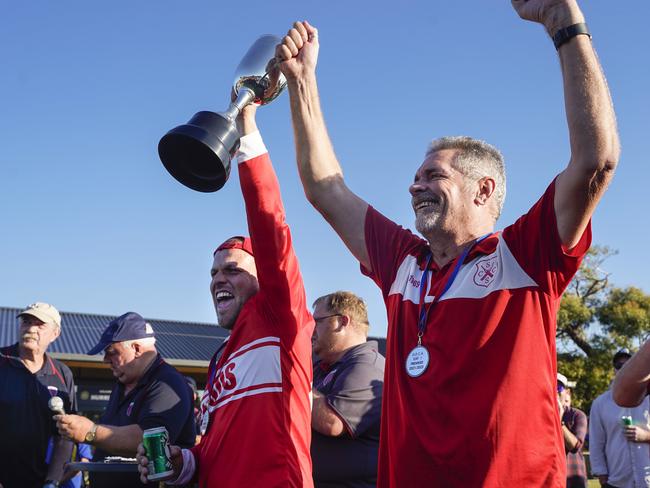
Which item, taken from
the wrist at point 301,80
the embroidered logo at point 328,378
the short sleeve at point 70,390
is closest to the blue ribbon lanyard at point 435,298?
the wrist at point 301,80

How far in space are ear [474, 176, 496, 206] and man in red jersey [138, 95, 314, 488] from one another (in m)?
0.86

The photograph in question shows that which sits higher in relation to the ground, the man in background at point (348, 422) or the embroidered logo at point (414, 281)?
the embroidered logo at point (414, 281)

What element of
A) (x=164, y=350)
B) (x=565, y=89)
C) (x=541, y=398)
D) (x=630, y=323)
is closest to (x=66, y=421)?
(x=541, y=398)

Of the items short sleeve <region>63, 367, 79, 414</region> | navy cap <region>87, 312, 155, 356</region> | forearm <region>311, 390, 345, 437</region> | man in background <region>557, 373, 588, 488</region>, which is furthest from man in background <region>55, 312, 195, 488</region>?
man in background <region>557, 373, 588, 488</region>

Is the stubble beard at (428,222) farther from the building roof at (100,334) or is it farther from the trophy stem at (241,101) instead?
the building roof at (100,334)

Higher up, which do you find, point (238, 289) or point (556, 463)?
point (238, 289)

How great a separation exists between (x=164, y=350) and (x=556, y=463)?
1669cm

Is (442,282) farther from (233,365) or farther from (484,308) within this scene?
(233,365)

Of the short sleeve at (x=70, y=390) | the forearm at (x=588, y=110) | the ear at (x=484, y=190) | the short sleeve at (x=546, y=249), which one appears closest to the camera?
the forearm at (x=588, y=110)

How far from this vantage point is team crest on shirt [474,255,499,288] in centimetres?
238

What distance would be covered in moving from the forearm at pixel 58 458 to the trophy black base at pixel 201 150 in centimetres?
405

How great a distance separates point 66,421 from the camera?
420 cm

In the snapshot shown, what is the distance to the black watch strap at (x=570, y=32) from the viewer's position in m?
2.09

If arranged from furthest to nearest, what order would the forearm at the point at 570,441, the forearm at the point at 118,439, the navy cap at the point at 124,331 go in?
the forearm at the point at 570,441
the navy cap at the point at 124,331
the forearm at the point at 118,439
